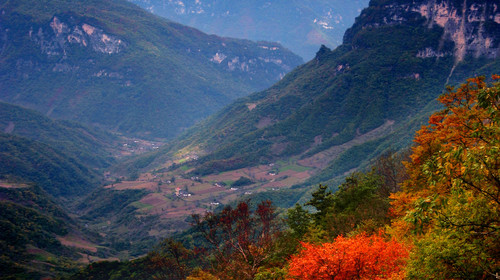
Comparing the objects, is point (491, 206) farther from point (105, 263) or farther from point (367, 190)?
point (105, 263)

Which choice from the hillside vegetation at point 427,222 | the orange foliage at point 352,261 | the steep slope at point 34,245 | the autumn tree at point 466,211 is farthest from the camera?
the steep slope at point 34,245

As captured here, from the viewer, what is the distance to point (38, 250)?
6053 inches

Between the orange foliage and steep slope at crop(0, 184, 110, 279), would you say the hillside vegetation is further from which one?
steep slope at crop(0, 184, 110, 279)

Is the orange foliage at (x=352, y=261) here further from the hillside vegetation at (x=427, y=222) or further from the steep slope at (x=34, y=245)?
the steep slope at (x=34, y=245)

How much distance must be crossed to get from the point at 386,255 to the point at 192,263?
80.1 meters

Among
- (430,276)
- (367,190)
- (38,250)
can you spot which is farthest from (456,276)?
(38,250)

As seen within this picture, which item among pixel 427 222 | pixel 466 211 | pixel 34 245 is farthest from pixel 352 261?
pixel 34 245

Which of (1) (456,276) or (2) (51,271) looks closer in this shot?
(1) (456,276)

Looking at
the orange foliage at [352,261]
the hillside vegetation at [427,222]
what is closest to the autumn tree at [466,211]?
the hillside vegetation at [427,222]

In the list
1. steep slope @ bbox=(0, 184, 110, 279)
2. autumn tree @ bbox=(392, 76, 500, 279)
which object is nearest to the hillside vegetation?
autumn tree @ bbox=(392, 76, 500, 279)

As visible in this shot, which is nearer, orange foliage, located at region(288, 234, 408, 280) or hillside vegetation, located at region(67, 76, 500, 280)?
hillside vegetation, located at region(67, 76, 500, 280)

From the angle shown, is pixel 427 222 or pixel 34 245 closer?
pixel 427 222

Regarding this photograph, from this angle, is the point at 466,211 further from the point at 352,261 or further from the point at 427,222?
the point at 352,261

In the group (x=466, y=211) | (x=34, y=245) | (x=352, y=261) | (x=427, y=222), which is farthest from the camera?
(x=34, y=245)
